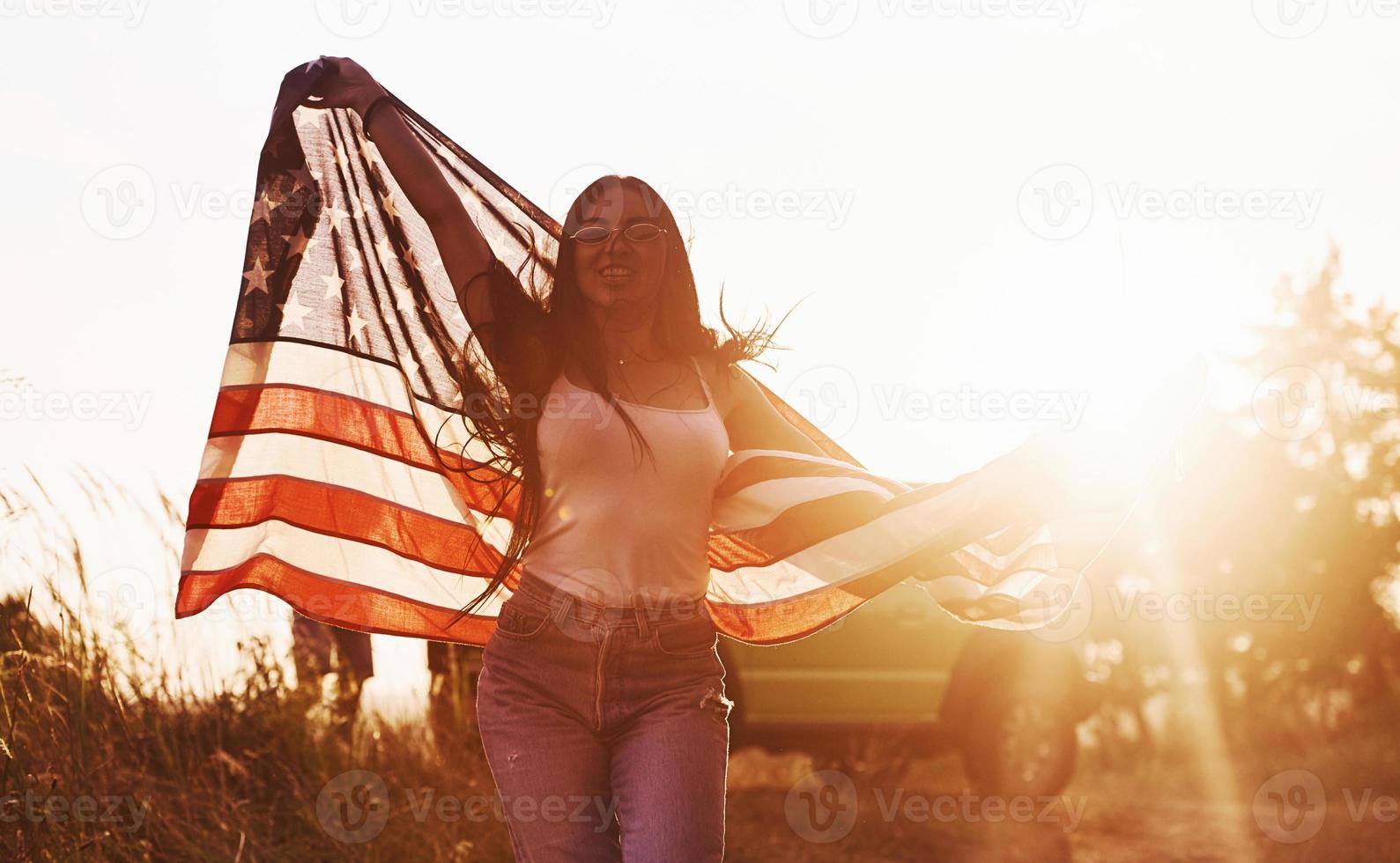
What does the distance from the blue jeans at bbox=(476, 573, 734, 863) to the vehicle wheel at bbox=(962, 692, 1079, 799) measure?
5.87 m

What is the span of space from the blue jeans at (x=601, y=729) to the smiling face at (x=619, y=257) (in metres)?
0.81

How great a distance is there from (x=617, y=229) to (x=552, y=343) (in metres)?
0.35

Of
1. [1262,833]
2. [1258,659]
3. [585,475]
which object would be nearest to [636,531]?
[585,475]

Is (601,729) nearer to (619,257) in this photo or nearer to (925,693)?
(619,257)

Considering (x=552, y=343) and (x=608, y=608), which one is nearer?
(x=608, y=608)

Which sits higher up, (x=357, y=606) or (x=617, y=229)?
(x=617, y=229)

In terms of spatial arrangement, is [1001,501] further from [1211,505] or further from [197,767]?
[1211,505]

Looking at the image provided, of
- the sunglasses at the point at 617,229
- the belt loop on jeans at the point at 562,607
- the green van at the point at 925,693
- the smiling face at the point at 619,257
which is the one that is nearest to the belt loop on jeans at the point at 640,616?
the belt loop on jeans at the point at 562,607

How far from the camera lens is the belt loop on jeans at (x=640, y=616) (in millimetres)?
2734

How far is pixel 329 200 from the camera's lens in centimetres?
414

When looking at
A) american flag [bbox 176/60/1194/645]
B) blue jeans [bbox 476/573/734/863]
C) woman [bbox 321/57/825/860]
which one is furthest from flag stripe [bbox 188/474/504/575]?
blue jeans [bbox 476/573/734/863]

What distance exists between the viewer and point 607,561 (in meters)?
2.78

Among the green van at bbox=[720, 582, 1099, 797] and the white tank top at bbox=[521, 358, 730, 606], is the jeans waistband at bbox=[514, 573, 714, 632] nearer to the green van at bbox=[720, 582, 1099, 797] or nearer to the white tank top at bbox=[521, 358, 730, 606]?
the white tank top at bbox=[521, 358, 730, 606]

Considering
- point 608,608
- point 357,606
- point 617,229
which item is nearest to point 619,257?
point 617,229
